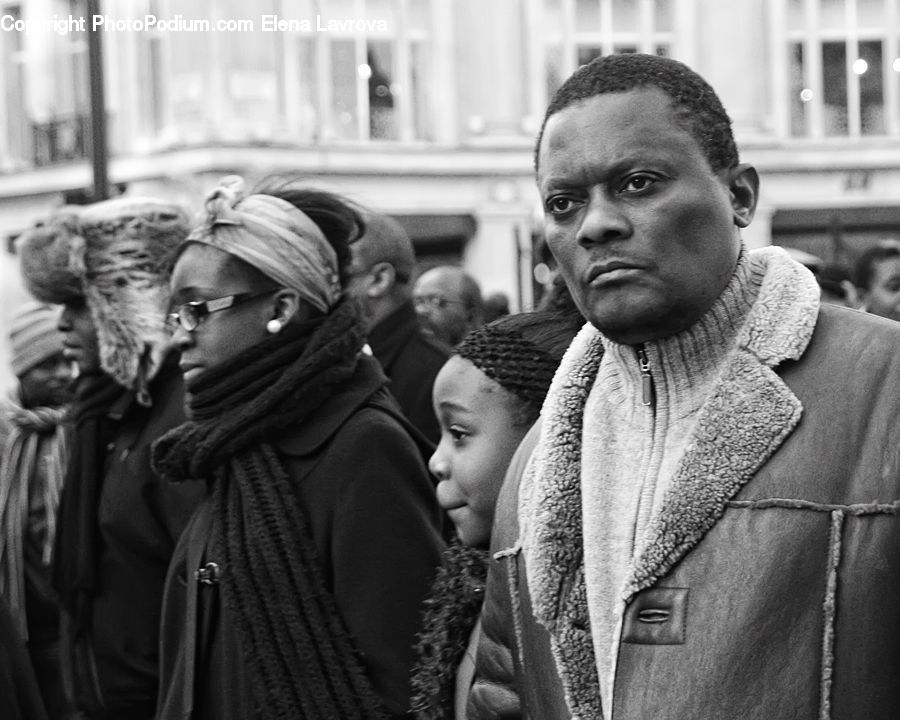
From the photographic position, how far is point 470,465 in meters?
3.55

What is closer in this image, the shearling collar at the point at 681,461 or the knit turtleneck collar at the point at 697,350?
the shearling collar at the point at 681,461

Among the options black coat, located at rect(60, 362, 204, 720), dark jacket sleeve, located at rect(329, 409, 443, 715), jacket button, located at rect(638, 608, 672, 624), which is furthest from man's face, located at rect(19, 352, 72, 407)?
jacket button, located at rect(638, 608, 672, 624)

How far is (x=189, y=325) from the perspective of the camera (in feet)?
13.6

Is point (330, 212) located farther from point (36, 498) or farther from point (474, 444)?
point (36, 498)

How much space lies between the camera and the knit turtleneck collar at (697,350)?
2.29 metres

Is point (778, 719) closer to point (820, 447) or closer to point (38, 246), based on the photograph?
point (820, 447)

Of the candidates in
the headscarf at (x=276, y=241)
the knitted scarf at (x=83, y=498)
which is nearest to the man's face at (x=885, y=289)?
the knitted scarf at (x=83, y=498)

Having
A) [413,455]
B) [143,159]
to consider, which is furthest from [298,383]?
[143,159]

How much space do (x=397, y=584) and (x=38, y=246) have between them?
2.22 metres

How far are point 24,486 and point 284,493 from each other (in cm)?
253

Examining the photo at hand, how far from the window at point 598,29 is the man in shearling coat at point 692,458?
22915 mm

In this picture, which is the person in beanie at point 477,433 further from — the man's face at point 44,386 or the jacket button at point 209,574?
the man's face at point 44,386

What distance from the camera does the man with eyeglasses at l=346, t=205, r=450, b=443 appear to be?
20.4 ft

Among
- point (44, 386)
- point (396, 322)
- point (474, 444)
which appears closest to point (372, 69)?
point (44, 386)
